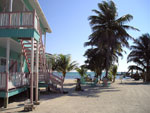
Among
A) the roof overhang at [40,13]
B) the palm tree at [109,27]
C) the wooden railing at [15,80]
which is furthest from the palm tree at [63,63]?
the wooden railing at [15,80]

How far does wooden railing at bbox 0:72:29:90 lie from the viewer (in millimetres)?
7809

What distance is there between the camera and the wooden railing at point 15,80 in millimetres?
7809

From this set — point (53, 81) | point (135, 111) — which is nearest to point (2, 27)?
point (53, 81)

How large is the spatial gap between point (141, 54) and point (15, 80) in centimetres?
2800

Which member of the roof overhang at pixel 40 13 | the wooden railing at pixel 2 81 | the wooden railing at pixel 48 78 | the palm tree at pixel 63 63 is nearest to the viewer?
the wooden railing at pixel 2 81

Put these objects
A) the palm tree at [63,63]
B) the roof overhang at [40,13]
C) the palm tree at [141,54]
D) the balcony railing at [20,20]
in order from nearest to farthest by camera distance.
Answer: the balcony railing at [20,20] < the roof overhang at [40,13] < the palm tree at [63,63] < the palm tree at [141,54]

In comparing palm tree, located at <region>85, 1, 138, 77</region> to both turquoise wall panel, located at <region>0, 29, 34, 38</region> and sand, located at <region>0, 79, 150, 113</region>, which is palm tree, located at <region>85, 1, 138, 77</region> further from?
turquoise wall panel, located at <region>0, 29, 34, 38</region>

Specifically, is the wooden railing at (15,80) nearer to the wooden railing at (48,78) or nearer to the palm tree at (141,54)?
the wooden railing at (48,78)

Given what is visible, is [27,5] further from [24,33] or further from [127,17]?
[127,17]

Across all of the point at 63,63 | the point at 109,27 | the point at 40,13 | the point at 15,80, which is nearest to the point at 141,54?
the point at 109,27

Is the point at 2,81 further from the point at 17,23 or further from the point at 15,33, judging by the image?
the point at 17,23

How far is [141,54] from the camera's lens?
31.1 m

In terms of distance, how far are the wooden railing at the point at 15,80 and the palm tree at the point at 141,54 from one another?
25.9 m

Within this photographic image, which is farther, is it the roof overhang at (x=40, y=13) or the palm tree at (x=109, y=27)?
the palm tree at (x=109, y=27)
